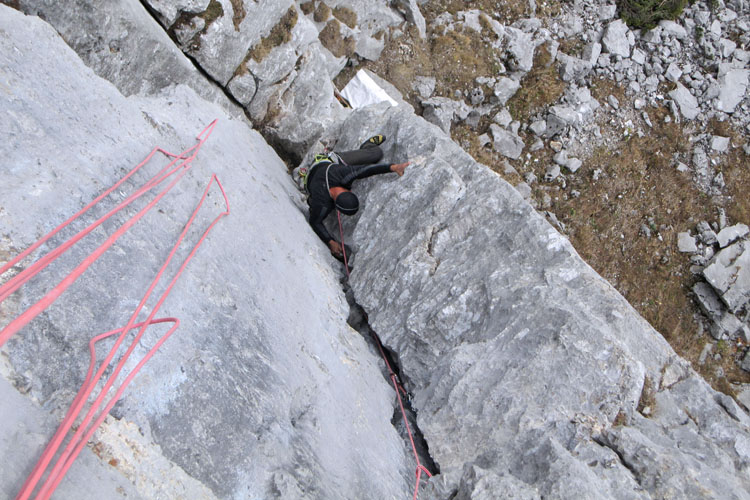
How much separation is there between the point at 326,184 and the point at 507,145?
7.56 meters

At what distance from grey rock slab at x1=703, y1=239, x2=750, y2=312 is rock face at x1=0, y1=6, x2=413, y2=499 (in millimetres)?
10025

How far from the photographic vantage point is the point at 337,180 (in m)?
7.79

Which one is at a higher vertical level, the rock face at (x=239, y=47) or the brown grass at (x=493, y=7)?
the brown grass at (x=493, y=7)

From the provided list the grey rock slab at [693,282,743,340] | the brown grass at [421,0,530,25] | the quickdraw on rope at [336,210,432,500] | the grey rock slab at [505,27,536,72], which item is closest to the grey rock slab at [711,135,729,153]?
the grey rock slab at [693,282,743,340]

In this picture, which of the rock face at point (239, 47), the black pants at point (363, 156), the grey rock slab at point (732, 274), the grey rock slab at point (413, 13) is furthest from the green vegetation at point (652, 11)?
the black pants at point (363, 156)

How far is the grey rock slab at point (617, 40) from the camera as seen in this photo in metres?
14.3

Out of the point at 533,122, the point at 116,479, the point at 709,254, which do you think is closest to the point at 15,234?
the point at 116,479

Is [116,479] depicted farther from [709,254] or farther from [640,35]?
[640,35]

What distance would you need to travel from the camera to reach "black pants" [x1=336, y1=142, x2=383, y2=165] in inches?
321

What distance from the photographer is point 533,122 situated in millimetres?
13859

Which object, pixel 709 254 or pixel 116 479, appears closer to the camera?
pixel 116 479

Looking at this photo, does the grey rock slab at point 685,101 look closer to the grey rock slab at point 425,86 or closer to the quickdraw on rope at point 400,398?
the grey rock slab at point 425,86

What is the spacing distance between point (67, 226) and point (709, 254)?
14.2 metres

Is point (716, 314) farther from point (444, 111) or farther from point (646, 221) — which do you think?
point (444, 111)
